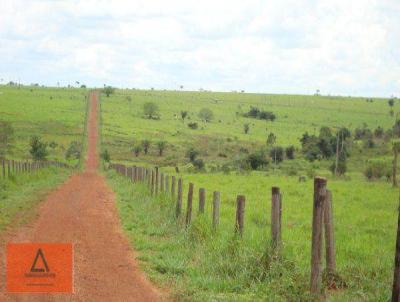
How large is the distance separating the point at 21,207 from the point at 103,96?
125 meters

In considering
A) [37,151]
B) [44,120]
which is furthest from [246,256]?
[44,120]

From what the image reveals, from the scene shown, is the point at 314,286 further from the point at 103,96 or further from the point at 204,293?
the point at 103,96

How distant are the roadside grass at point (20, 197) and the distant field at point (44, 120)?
36142 mm

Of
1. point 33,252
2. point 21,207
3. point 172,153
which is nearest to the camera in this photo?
point 33,252

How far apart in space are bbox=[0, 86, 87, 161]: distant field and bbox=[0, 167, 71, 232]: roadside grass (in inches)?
Answer: 1423

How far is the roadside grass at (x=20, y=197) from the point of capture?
16866mm

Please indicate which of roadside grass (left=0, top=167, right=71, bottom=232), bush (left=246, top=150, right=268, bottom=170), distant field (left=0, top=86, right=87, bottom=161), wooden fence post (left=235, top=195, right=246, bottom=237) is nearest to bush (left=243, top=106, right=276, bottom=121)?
distant field (left=0, top=86, right=87, bottom=161)

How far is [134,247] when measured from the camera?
44.0ft

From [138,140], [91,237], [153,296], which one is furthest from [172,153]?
[153,296]

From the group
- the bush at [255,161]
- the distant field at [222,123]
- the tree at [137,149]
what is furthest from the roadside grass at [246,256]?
the tree at [137,149]

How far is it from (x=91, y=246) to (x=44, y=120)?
81179 millimetres

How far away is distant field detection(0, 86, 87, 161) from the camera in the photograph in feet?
243

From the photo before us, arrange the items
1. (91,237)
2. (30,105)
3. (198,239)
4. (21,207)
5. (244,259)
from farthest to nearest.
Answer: (30,105), (21,207), (91,237), (198,239), (244,259)

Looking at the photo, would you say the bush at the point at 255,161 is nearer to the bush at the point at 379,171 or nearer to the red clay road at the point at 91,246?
the bush at the point at 379,171
